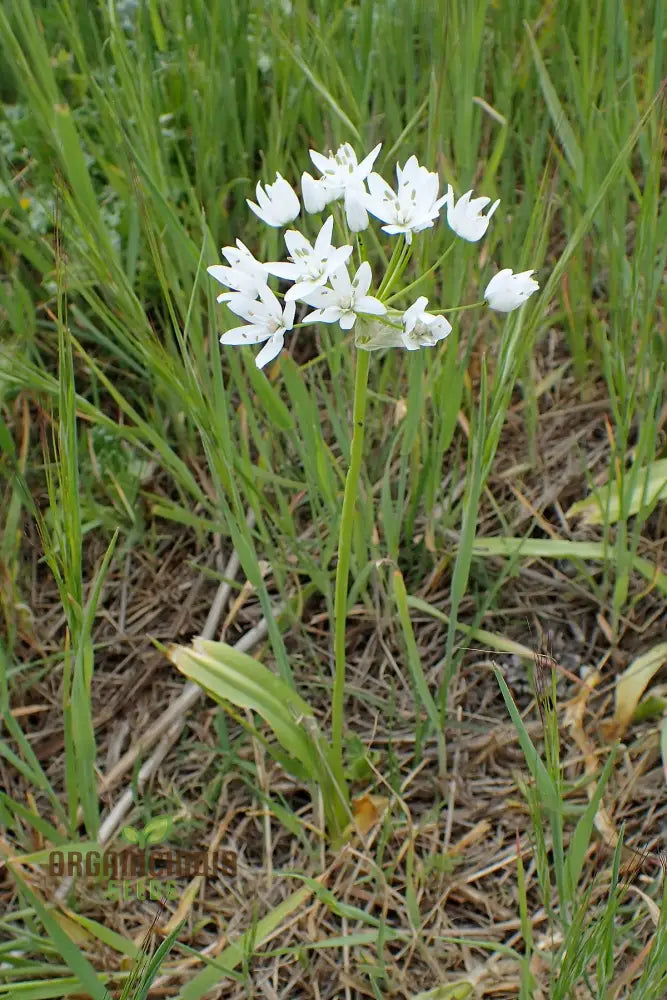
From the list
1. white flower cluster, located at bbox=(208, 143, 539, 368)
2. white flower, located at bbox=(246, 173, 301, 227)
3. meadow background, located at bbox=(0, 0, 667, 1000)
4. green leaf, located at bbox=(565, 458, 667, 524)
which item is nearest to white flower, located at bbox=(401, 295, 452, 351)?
white flower cluster, located at bbox=(208, 143, 539, 368)

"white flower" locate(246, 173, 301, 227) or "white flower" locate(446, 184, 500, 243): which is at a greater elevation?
"white flower" locate(246, 173, 301, 227)

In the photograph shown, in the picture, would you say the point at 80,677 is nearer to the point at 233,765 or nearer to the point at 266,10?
the point at 233,765

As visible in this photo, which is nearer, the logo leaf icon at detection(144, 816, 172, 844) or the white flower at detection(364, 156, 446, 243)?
the white flower at detection(364, 156, 446, 243)

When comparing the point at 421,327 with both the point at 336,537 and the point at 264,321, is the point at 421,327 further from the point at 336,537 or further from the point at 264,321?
the point at 336,537

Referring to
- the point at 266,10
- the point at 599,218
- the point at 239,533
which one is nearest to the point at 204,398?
the point at 239,533

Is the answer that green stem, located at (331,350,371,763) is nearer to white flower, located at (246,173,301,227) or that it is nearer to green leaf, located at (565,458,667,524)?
white flower, located at (246,173,301,227)

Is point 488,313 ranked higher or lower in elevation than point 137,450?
higher

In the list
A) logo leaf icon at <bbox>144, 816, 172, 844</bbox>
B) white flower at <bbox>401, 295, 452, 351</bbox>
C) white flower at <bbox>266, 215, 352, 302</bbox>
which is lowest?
logo leaf icon at <bbox>144, 816, 172, 844</bbox>
